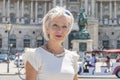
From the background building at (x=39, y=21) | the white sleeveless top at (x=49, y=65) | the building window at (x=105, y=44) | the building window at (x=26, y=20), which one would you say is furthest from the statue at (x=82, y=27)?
the white sleeveless top at (x=49, y=65)

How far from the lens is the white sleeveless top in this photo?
14.5 ft

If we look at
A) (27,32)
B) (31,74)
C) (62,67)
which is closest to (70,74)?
(62,67)

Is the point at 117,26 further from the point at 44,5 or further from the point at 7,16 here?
the point at 7,16

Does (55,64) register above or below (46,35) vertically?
below

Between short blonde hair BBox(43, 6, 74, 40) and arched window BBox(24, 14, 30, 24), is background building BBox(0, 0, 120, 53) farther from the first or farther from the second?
short blonde hair BBox(43, 6, 74, 40)

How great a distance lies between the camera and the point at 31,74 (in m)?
4.38

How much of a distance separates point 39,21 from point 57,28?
87.8m

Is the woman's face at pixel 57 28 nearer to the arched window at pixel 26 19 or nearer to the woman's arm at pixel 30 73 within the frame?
the woman's arm at pixel 30 73

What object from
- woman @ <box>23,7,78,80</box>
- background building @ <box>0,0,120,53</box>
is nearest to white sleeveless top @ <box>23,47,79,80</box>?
woman @ <box>23,7,78,80</box>

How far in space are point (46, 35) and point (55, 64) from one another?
38 centimetres

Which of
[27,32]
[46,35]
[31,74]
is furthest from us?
[27,32]

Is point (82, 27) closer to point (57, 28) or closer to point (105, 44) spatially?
point (105, 44)

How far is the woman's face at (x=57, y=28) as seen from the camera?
4566 mm

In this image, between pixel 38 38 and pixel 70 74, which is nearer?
pixel 70 74
